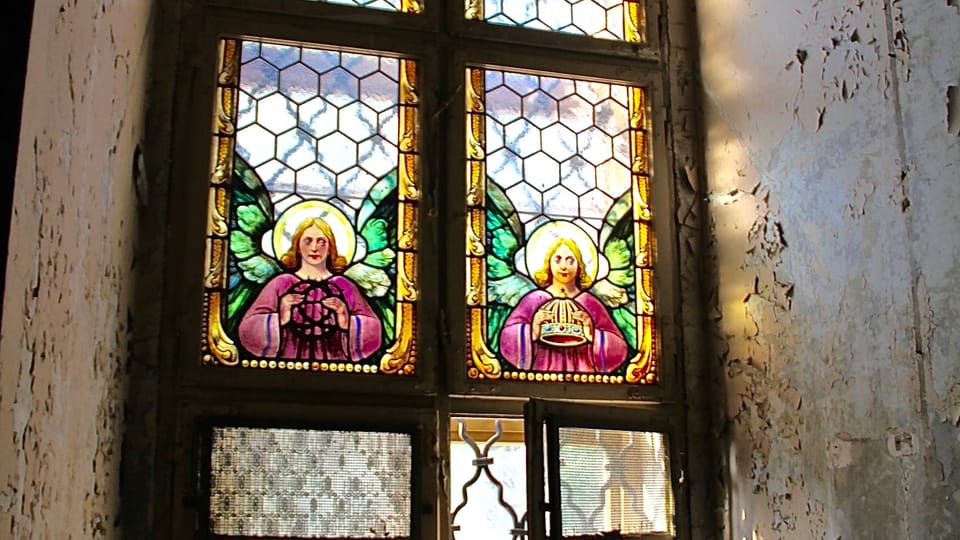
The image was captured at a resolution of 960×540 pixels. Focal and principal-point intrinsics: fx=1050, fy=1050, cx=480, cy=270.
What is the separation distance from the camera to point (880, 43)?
276 centimetres

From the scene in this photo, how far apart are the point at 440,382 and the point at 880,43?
162cm

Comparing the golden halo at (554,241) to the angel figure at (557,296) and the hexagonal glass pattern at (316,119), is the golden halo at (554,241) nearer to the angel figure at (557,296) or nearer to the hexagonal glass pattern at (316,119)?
the angel figure at (557,296)

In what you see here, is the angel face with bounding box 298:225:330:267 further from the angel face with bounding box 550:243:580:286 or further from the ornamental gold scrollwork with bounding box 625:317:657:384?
the ornamental gold scrollwork with bounding box 625:317:657:384

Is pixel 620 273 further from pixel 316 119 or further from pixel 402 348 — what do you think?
pixel 316 119

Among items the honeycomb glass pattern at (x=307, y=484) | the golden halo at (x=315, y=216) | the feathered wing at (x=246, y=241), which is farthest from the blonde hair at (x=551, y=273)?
the feathered wing at (x=246, y=241)

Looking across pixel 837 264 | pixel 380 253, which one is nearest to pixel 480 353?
pixel 380 253

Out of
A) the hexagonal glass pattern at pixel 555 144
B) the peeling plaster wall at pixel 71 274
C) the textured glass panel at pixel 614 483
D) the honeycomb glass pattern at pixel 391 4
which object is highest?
the honeycomb glass pattern at pixel 391 4

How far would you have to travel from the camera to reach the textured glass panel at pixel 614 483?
10.5ft

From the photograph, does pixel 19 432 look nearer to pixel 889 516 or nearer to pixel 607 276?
pixel 889 516

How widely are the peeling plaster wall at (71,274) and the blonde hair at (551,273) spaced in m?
1.30

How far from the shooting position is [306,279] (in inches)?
130

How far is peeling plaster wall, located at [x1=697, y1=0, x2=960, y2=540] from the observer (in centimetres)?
251

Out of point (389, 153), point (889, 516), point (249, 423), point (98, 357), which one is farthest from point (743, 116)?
point (98, 357)

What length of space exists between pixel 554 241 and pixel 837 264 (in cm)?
101
